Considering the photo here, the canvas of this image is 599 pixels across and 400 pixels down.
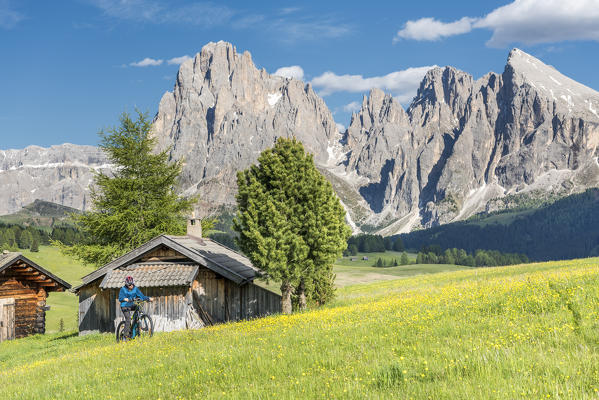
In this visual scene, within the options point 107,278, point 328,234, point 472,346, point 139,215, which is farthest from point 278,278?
point 139,215

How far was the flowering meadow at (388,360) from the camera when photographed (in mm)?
6469

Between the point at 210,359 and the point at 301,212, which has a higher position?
the point at 301,212

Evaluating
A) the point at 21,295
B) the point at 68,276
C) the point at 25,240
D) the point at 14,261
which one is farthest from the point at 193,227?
the point at 25,240

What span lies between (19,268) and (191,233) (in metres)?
13.1

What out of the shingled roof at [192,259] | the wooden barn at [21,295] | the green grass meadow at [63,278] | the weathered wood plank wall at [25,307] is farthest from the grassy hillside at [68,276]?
the wooden barn at [21,295]

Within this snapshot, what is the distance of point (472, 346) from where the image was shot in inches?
321

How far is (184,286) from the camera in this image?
25.4 m

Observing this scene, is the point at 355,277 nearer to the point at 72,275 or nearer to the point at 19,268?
the point at 72,275

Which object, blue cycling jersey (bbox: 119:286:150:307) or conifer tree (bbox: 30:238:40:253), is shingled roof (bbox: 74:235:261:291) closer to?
blue cycling jersey (bbox: 119:286:150:307)

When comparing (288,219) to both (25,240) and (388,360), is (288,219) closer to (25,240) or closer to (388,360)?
(388,360)

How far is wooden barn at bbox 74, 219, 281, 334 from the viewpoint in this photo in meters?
25.1

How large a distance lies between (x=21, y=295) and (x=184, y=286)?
670 inches

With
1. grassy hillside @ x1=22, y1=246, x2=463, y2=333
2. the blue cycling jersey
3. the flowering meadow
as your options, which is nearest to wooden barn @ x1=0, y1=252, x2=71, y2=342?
grassy hillside @ x1=22, y1=246, x2=463, y2=333

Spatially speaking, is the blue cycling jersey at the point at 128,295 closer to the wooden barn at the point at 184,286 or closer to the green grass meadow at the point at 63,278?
the wooden barn at the point at 184,286
